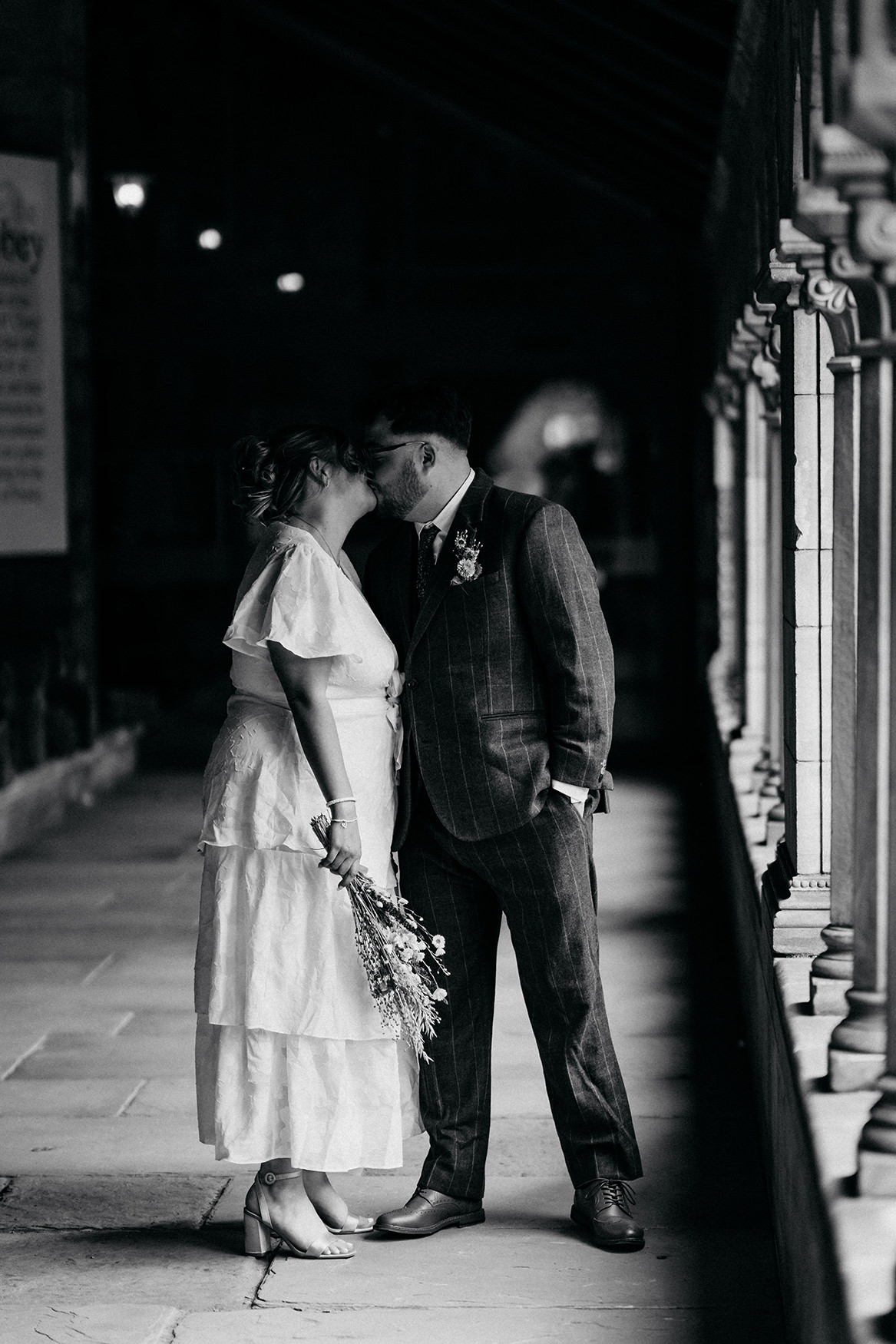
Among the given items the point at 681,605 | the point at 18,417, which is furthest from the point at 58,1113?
the point at 681,605

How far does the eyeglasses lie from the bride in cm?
2

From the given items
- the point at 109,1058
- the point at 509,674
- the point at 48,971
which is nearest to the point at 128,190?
the point at 48,971

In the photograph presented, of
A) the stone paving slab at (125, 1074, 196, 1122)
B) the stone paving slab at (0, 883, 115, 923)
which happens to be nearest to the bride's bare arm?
the stone paving slab at (125, 1074, 196, 1122)

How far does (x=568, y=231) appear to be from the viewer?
11.5 metres

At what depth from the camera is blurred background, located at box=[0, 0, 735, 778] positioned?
11.5 meters

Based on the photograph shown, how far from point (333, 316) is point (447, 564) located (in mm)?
8566

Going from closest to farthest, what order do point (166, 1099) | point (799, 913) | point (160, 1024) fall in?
point (799, 913) → point (166, 1099) → point (160, 1024)

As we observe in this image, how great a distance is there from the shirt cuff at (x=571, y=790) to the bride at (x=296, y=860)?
1.00 feet

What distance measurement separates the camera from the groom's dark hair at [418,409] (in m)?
3.29

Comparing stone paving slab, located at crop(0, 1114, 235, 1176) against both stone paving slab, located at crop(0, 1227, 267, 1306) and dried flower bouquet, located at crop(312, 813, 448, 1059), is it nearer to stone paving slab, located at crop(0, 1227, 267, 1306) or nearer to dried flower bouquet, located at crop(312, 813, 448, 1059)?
stone paving slab, located at crop(0, 1227, 267, 1306)

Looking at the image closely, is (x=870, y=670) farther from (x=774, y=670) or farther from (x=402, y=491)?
(x=774, y=670)

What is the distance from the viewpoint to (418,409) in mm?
3289

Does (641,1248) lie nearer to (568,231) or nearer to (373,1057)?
(373,1057)

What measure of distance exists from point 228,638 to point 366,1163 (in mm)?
939
